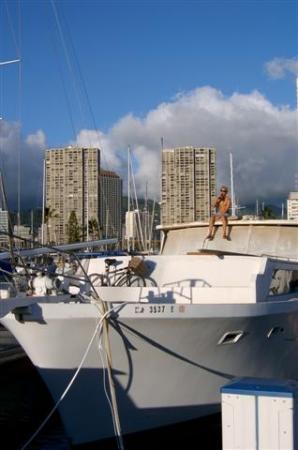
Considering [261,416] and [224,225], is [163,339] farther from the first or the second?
[261,416]

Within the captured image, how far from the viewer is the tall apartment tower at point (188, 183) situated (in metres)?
41.8

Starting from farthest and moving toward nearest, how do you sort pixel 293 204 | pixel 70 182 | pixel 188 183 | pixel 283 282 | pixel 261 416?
pixel 70 182 → pixel 188 183 → pixel 293 204 → pixel 283 282 → pixel 261 416

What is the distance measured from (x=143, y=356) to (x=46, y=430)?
3.48 m

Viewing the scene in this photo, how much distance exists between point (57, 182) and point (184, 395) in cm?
5755

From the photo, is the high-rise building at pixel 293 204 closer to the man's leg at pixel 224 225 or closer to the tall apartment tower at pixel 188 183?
the man's leg at pixel 224 225

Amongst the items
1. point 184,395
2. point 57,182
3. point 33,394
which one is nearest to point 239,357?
point 184,395

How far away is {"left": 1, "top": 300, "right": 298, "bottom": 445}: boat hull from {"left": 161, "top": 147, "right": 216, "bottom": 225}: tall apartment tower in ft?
91.0

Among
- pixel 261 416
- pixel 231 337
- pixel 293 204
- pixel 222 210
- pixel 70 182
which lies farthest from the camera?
pixel 70 182

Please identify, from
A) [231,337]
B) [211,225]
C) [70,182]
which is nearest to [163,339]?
[231,337]

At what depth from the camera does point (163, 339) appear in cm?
1016

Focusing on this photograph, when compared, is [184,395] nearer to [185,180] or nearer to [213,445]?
[213,445]

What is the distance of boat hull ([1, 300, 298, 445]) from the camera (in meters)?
9.82

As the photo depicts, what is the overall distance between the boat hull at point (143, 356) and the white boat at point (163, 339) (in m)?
0.02

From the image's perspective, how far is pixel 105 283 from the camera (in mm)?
12492
